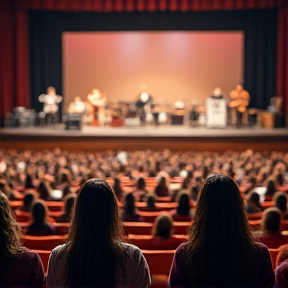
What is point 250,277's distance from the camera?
2566mm

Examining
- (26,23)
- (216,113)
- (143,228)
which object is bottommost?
(143,228)

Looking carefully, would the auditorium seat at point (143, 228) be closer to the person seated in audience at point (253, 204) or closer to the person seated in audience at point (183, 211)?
the person seated in audience at point (183, 211)

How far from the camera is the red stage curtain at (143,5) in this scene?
16938 mm

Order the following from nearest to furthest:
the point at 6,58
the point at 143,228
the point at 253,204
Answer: the point at 143,228 < the point at 253,204 < the point at 6,58

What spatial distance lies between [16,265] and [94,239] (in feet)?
1.12

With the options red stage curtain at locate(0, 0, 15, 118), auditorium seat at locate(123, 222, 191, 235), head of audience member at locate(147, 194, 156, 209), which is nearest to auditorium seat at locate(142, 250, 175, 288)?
auditorium seat at locate(123, 222, 191, 235)

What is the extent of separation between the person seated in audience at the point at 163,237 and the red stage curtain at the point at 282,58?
13244 millimetres

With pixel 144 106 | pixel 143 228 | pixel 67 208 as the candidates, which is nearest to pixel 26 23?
pixel 144 106

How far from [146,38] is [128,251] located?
16.3m

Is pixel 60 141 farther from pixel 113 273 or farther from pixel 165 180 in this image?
pixel 113 273

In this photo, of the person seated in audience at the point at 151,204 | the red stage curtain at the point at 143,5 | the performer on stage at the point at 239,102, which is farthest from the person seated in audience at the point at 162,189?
the red stage curtain at the point at 143,5

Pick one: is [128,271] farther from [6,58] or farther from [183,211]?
[6,58]

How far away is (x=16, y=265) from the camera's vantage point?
2.54 metres

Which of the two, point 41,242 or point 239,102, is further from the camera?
point 239,102
